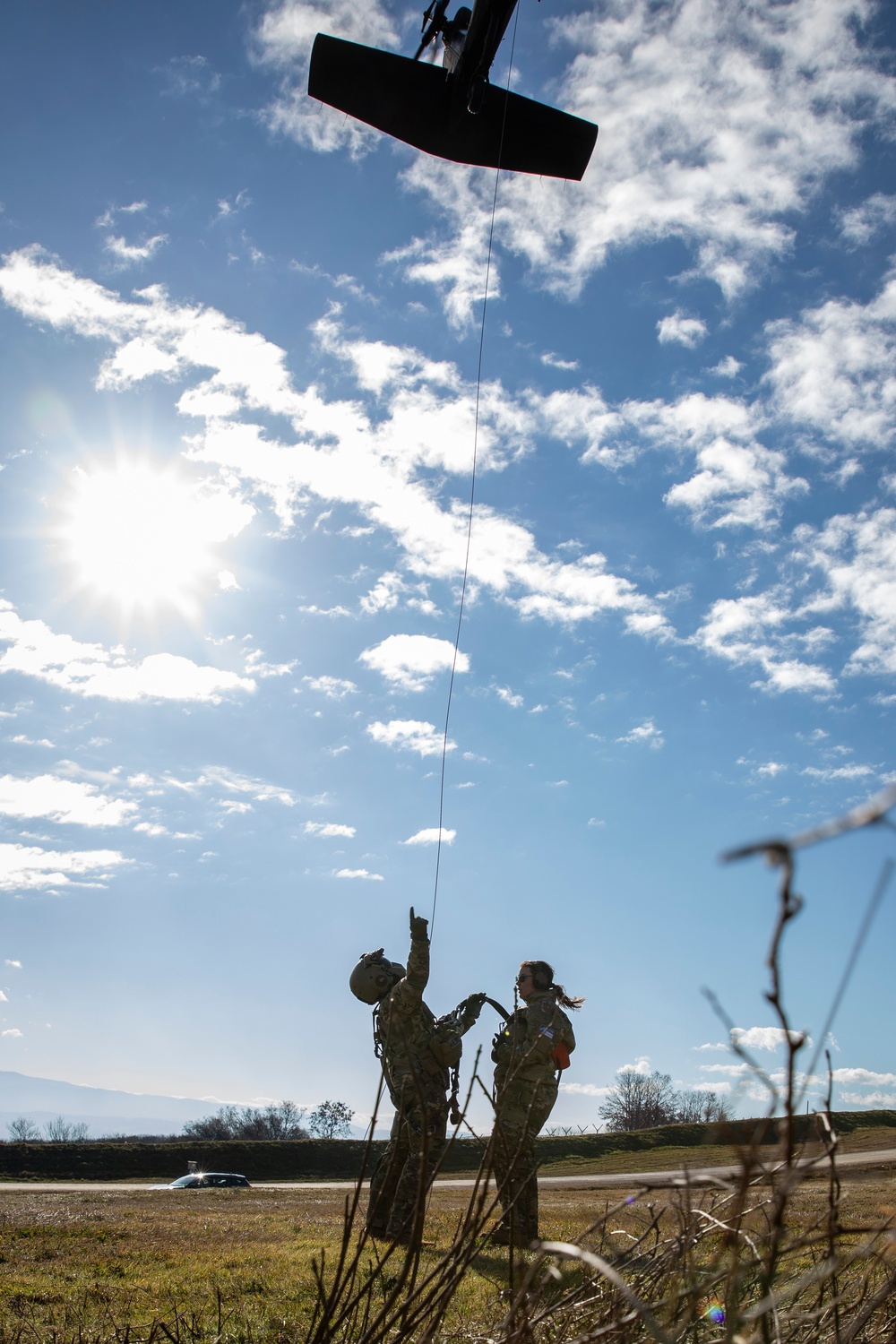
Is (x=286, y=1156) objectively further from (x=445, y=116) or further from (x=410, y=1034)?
(x=445, y=116)

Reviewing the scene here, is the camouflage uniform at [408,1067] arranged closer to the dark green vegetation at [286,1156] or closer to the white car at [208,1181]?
the white car at [208,1181]

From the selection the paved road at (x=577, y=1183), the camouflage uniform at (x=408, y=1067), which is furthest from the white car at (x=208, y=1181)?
the camouflage uniform at (x=408, y=1067)

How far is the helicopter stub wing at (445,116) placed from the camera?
5.97 m

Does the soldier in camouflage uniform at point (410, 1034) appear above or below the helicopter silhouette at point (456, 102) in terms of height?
below

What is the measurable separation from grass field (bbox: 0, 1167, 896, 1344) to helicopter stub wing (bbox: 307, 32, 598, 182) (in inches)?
247

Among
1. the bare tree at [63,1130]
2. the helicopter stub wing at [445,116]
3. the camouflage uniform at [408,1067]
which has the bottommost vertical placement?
the bare tree at [63,1130]

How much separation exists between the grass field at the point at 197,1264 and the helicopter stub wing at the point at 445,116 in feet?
20.6

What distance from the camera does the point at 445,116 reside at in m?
6.22

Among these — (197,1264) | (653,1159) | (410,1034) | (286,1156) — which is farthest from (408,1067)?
(286,1156)

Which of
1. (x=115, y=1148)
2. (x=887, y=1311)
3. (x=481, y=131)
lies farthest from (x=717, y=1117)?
(x=115, y=1148)

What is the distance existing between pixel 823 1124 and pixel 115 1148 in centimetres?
2597

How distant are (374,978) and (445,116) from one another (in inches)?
271

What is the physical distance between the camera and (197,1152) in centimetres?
2416

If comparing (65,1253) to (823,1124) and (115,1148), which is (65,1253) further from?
(115,1148)
